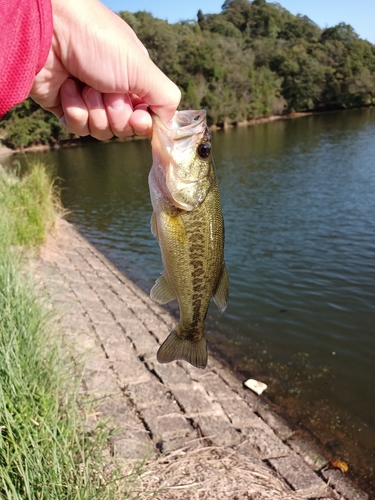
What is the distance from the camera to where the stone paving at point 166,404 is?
413cm

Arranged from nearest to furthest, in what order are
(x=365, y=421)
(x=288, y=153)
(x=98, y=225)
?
(x=365, y=421) < (x=98, y=225) < (x=288, y=153)

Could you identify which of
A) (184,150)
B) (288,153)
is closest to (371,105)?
(288,153)

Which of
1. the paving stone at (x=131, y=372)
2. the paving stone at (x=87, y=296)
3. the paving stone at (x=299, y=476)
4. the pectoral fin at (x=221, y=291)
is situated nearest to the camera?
the pectoral fin at (x=221, y=291)

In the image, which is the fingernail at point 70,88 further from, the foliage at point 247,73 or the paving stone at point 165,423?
the foliage at point 247,73

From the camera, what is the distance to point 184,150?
2215mm

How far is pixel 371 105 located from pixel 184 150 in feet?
273

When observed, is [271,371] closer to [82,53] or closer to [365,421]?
[365,421]

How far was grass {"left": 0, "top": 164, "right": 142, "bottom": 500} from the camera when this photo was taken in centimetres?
251

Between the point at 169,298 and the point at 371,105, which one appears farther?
the point at 371,105

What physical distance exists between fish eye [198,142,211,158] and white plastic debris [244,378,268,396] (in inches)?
179

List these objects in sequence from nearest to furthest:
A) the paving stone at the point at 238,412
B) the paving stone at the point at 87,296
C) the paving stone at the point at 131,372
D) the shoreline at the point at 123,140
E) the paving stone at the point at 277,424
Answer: the paving stone at the point at 238,412
the paving stone at the point at 277,424
the paving stone at the point at 131,372
the paving stone at the point at 87,296
the shoreline at the point at 123,140

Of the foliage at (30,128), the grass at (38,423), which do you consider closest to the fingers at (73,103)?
the grass at (38,423)

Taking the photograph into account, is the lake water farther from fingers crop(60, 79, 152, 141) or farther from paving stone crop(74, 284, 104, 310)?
fingers crop(60, 79, 152, 141)

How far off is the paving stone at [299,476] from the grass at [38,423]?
1.78m
